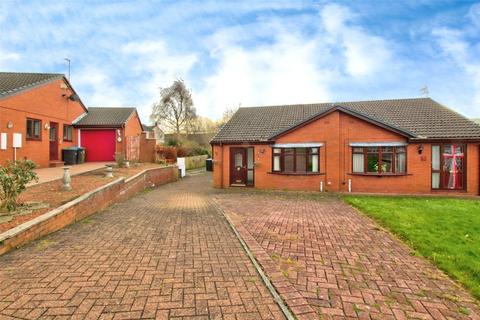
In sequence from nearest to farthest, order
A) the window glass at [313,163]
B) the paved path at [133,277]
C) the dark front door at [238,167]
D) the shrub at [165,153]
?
the paved path at [133,277] → the window glass at [313,163] → the dark front door at [238,167] → the shrub at [165,153]

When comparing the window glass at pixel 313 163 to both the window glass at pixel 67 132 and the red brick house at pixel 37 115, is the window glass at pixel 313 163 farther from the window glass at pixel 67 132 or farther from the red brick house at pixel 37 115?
the window glass at pixel 67 132

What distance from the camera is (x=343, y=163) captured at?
15086 mm

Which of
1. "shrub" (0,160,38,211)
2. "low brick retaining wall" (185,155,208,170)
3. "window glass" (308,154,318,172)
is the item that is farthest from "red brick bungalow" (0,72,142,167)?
"window glass" (308,154,318,172)

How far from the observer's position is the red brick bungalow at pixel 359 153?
46.6 ft

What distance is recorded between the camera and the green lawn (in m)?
5.05

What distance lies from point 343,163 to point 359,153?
1017mm

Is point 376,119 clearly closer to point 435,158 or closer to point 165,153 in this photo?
point 435,158

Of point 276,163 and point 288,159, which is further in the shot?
point 276,163

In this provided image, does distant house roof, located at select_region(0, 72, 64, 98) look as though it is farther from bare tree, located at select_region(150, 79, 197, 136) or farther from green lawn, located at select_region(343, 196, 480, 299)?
bare tree, located at select_region(150, 79, 197, 136)

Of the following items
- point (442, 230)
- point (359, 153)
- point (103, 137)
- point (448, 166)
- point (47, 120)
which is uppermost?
point (47, 120)

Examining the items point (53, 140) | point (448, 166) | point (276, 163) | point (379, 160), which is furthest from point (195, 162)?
point (448, 166)

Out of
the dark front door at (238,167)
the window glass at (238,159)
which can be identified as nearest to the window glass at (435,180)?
the dark front door at (238,167)

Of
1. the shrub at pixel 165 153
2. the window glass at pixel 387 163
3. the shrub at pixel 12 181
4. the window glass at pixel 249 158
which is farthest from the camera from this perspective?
the shrub at pixel 165 153

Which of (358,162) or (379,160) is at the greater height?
(379,160)
